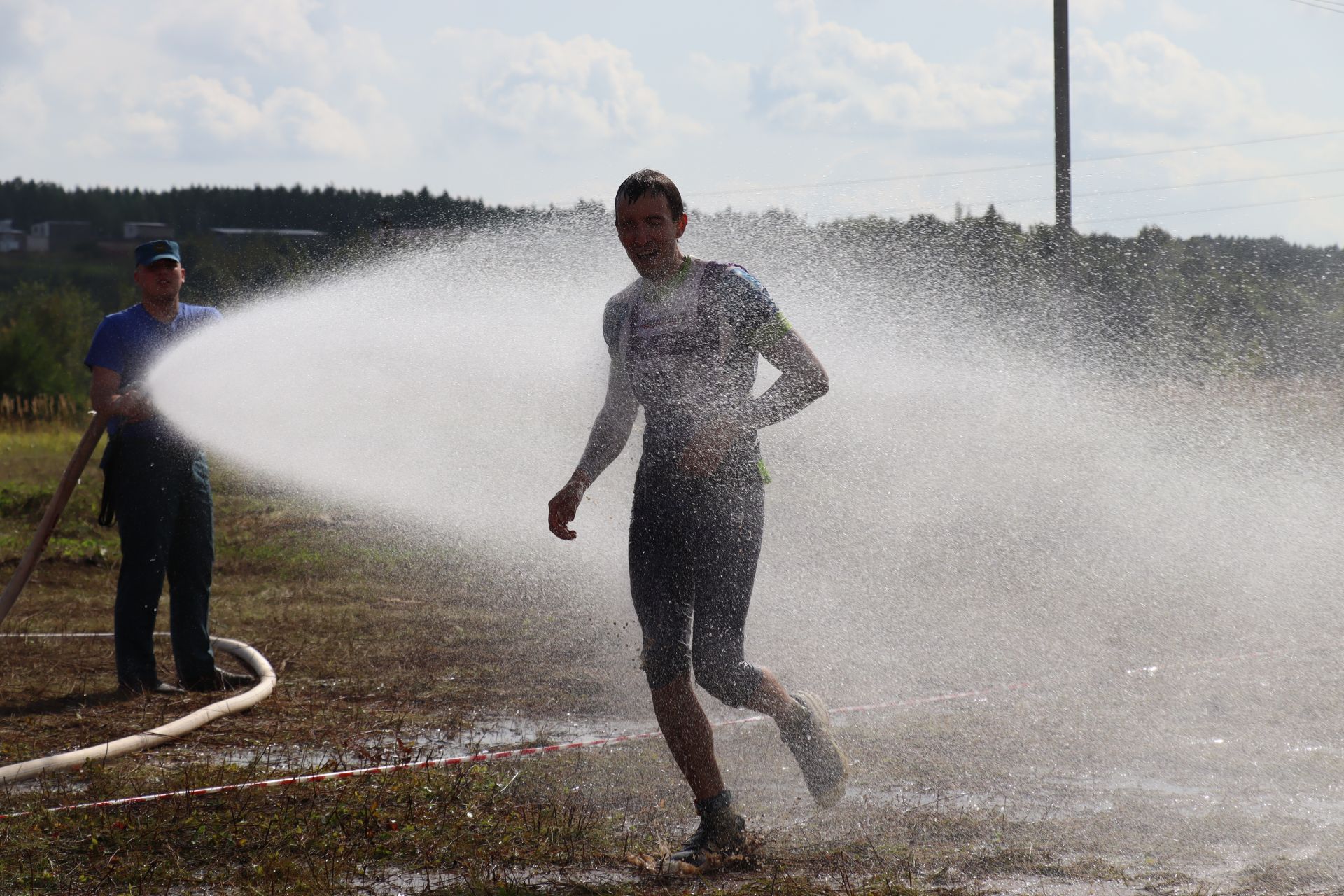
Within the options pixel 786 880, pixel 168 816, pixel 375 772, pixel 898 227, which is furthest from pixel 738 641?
pixel 898 227

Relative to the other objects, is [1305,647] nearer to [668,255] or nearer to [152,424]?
[668,255]

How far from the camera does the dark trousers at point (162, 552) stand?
6.23 metres

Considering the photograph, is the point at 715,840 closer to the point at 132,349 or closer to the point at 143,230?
the point at 132,349

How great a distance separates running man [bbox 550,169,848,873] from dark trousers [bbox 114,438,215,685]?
2.87 m

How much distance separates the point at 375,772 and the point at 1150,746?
9.14 feet

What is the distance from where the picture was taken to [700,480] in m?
3.90

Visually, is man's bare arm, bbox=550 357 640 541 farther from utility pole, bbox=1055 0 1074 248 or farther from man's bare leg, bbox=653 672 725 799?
utility pole, bbox=1055 0 1074 248

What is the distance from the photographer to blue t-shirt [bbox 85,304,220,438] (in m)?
6.18

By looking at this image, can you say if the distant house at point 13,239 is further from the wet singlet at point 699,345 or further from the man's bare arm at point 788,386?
the man's bare arm at point 788,386

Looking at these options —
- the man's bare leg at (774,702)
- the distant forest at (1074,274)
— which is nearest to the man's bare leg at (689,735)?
the man's bare leg at (774,702)

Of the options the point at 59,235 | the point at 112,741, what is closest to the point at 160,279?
the point at 112,741

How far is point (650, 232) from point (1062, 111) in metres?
12.7

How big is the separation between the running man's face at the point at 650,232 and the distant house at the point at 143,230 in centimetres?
9570

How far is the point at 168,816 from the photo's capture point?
165 inches
